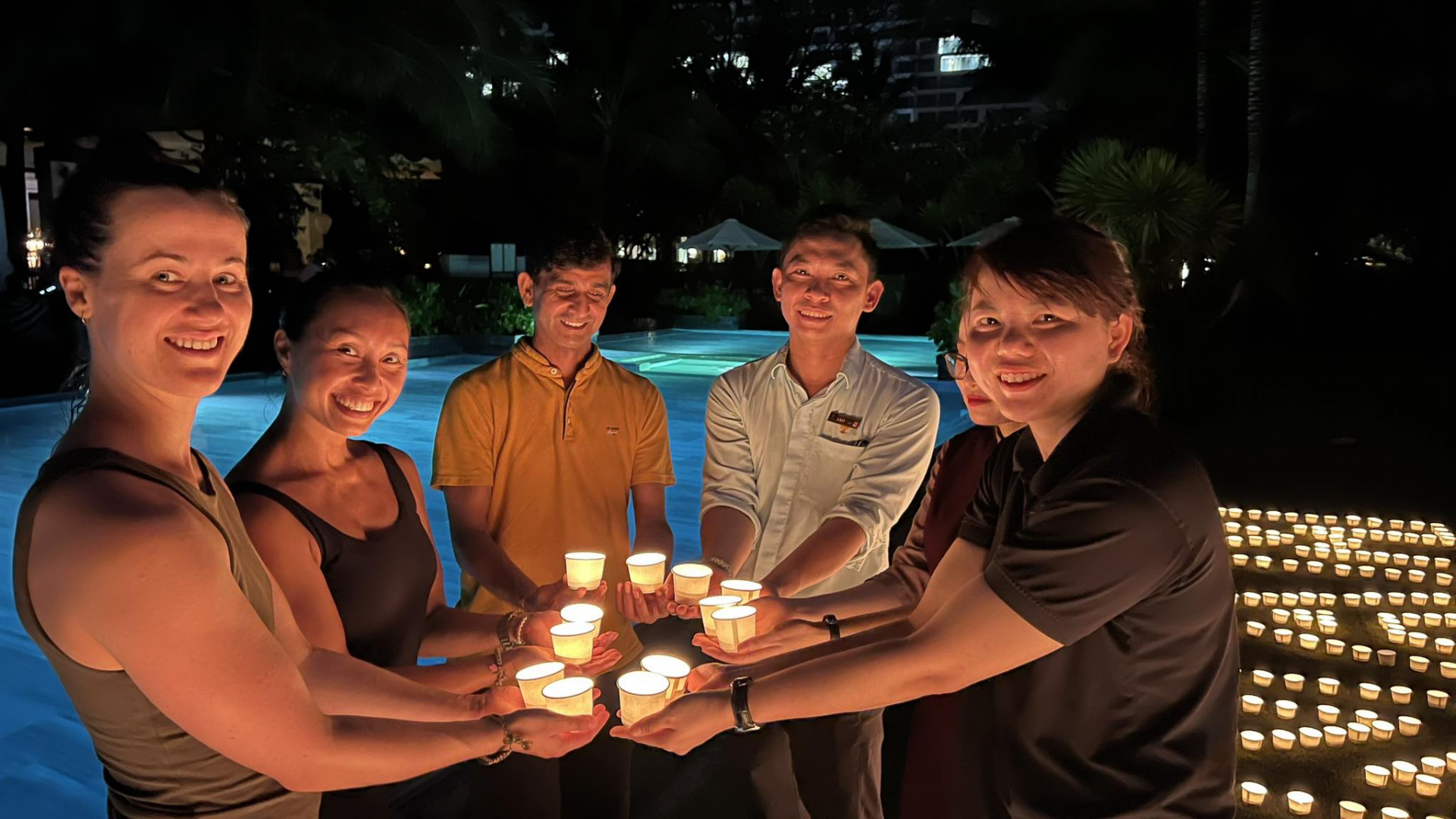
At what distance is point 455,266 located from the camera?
80.6ft

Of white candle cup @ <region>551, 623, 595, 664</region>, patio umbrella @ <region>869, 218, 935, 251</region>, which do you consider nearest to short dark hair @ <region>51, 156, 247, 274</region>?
white candle cup @ <region>551, 623, 595, 664</region>

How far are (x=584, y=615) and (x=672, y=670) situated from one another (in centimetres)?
29

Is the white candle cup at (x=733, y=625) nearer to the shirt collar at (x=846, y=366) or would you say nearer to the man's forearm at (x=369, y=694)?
the man's forearm at (x=369, y=694)

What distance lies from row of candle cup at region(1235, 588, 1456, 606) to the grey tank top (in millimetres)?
4594

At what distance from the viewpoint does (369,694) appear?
191cm

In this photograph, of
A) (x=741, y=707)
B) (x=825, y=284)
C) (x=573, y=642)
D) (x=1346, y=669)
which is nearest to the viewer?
(x=741, y=707)

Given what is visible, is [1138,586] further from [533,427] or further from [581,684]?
[533,427]

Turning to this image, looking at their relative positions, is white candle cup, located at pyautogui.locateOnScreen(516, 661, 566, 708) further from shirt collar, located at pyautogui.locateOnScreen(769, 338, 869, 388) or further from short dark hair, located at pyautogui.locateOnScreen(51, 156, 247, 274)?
shirt collar, located at pyautogui.locateOnScreen(769, 338, 869, 388)

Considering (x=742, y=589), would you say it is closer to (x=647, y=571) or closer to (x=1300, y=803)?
(x=647, y=571)

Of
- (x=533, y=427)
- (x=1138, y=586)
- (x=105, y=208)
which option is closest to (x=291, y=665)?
(x=105, y=208)

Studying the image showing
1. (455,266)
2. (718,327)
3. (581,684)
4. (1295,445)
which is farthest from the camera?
(718,327)

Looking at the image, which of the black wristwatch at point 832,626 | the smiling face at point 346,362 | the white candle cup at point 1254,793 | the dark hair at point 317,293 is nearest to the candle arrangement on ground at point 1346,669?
the white candle cup at point 1254,793

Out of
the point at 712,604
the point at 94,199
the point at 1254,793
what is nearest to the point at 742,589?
the point at 712,604

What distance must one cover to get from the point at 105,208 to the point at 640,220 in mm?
30487
